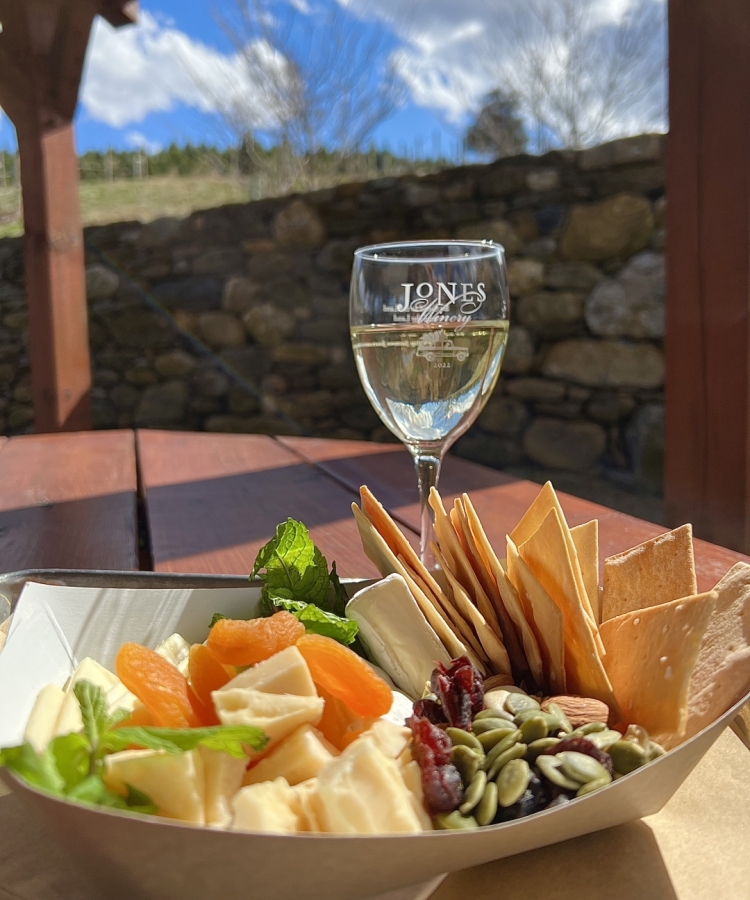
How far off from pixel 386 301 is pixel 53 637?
1.08 feet

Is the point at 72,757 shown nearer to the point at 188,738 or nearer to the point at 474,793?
the point at 188,738

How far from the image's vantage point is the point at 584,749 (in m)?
0.32

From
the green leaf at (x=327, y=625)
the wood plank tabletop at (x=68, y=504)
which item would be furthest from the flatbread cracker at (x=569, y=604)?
the wood plank tabletop at (x=68, y=504)

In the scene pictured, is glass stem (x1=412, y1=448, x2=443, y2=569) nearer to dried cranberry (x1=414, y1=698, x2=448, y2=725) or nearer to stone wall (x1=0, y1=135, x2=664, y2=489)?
dried cranberry (x1=414, y1=698, x2=448, y2=725)

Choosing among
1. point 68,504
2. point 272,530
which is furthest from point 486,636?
point 68,504

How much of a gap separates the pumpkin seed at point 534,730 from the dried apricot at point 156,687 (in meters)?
0.14

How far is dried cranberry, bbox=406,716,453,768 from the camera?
32cm

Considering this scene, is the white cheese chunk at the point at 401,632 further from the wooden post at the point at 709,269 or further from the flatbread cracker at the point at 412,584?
the wooden post at the point at 709,269

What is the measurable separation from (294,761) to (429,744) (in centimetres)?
5

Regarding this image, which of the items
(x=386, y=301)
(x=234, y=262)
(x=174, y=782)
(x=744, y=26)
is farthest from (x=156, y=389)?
(x=174, y=782)

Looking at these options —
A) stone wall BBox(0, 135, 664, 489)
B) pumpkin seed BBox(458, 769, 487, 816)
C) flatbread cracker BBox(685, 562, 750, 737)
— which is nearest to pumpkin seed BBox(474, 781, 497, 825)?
pumpkin seed BBox(458, 769, 487, 816)

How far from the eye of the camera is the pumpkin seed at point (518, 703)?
375mm

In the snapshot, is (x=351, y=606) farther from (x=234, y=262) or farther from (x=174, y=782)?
(x=234, y=262)

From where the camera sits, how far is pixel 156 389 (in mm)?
4473
